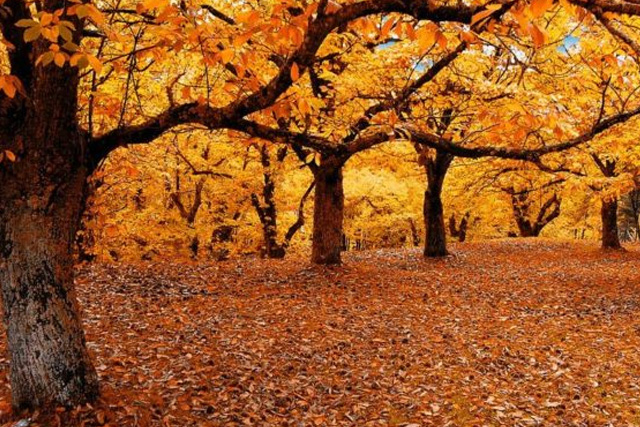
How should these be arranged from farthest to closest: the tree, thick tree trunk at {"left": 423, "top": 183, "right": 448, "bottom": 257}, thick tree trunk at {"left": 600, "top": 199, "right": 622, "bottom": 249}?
thick tree trunk at {"left": 600, "top": 199, "right": 622, "bottom": 249}, thick tree trunk at {"left": 423, "top": 183, "right": 448, "bottom": 257}, the tree

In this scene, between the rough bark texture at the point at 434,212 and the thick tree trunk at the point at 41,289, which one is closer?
the thick tree trunk at the point at 41,289

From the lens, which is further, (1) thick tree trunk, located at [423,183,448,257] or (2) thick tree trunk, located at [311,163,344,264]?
(1) thick tree trunk, located at [423,183,448,257]

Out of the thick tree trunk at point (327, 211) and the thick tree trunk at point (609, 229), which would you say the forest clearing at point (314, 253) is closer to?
the thick tree trunk at point (327, 211)

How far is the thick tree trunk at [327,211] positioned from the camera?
13117 millimetres

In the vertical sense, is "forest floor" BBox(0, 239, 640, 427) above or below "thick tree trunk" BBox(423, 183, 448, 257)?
below

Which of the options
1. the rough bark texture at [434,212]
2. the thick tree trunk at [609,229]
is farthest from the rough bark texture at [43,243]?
the thick tree trunk at [609,229]

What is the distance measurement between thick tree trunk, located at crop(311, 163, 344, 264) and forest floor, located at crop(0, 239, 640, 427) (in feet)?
2.30

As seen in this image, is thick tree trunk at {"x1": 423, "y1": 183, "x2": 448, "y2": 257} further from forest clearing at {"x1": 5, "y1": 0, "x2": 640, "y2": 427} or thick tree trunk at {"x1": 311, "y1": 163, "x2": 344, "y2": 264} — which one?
thick tree trunk at {"x1": 311, "y1": 163, "x2": 344, "y2": 264}

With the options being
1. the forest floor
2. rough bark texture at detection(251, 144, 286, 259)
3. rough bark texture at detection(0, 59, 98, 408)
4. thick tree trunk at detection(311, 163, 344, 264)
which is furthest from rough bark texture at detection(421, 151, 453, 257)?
rough bark texture at detection(0, 59, 98, 408)

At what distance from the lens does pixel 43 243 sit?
4.64 metres

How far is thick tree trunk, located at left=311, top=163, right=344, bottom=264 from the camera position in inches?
516

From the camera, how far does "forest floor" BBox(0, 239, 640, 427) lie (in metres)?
6.00

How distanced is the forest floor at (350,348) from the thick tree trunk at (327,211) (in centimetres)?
70

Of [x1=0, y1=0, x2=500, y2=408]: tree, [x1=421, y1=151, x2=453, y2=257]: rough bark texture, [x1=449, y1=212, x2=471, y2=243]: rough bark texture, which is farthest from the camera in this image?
[x1=449, y1=212, x2=471, y2=243]: rough bark texture
